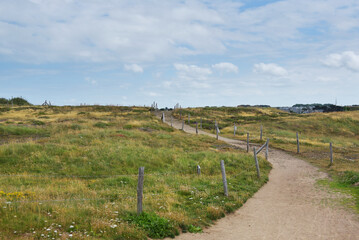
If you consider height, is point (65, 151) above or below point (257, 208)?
above

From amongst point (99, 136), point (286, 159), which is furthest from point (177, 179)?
point (286, 159)

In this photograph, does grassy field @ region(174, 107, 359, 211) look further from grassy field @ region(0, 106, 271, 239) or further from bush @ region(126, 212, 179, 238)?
bush @ region(126, 212, 179, 238)

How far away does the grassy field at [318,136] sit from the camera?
21516mm

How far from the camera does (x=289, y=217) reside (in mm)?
11719

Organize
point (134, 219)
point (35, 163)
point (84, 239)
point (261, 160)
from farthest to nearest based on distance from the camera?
point (261, 160)
point (35, 163)
point (134, 219)
point (84, 239)

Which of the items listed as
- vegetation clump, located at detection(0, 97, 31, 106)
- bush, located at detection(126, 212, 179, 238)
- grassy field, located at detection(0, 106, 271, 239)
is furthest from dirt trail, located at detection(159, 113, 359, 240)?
vegetation clump, located at detection(0, 97, 31, 106)

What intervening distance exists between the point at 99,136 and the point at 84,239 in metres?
21.2

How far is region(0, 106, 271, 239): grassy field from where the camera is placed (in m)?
8.19

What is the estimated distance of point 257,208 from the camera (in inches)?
509

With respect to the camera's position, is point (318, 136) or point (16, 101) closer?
point (318, 136)

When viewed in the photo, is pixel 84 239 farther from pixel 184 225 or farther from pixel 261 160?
pixel 261 160

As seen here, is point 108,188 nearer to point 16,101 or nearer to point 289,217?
point 289,217

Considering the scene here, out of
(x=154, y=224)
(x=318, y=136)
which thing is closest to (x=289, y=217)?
(x=154, y=224)

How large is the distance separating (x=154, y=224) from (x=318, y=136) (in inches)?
2201
